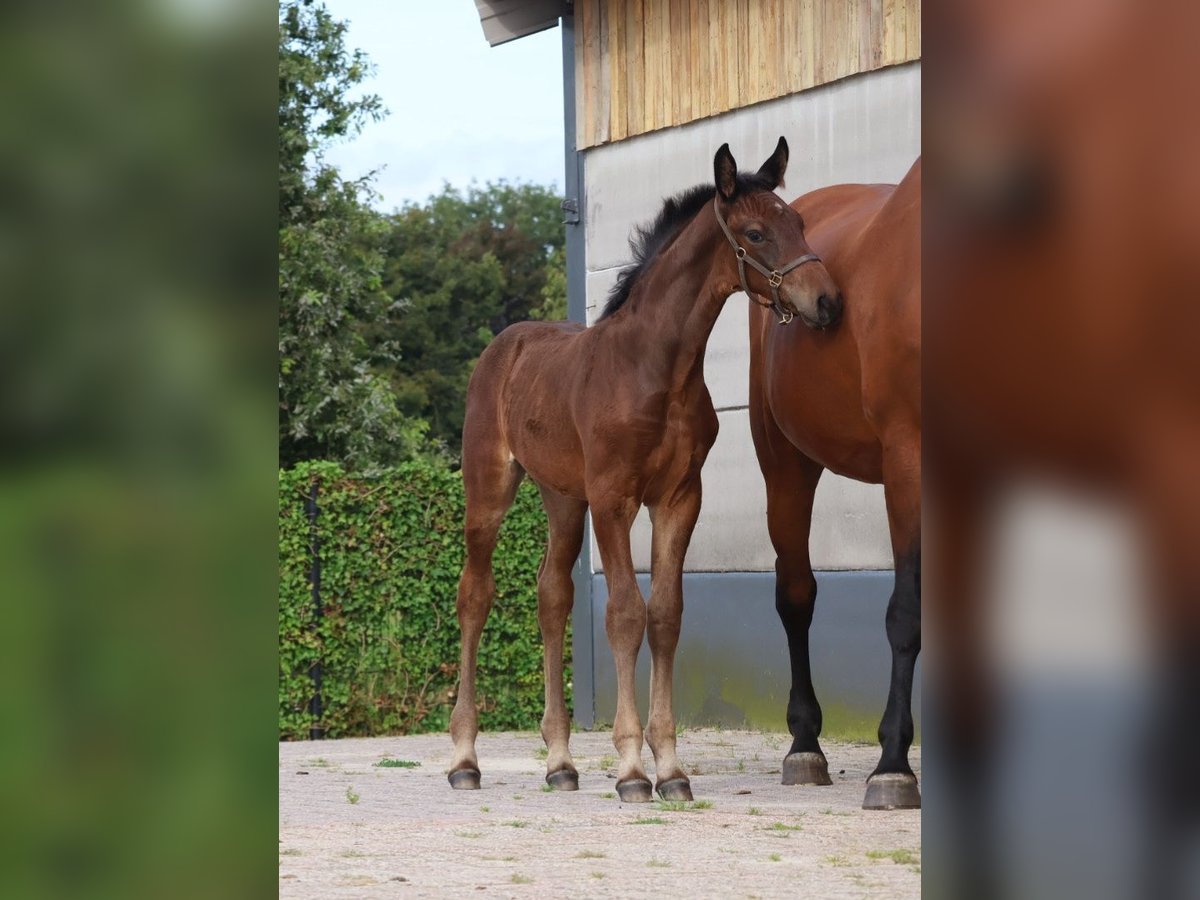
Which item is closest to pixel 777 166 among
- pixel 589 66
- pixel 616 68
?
pixel 616 68

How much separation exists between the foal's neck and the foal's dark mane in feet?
0.22

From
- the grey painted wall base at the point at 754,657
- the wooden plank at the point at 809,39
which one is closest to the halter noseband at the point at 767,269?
the grey painted wall base at the point at 754,657

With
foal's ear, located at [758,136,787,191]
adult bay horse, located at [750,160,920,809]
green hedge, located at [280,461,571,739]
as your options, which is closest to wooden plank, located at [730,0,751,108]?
adult bay horse, located at [750,160,920,809]

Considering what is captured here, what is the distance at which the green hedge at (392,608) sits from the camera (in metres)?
12.0

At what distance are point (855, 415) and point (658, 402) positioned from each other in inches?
37.1

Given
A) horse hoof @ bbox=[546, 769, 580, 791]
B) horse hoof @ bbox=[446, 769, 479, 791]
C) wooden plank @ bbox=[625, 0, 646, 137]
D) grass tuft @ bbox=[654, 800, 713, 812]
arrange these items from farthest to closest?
wooden plank @ bbox=[625, 0, 646, 137], horse hoof @ bbox=[446, 769, 479, 791], horse hoof @ bbox=[546, 769, 580, 791], grass tuft @ bbox=[654, 800, 713, 812]

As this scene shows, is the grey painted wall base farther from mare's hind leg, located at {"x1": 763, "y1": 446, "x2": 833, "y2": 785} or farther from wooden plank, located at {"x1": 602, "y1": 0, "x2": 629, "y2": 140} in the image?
wooden plank, located at {"x1": 602, "y1": 0, "x2": 629, "y2": 140}

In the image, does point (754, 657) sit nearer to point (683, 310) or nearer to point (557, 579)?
point (557, 579)

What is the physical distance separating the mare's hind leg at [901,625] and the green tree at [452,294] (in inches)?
1457

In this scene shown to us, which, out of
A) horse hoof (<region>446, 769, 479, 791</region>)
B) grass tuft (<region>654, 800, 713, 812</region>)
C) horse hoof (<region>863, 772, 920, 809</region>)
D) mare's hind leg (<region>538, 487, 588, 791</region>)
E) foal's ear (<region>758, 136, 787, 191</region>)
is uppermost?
foal's ear (<region>758, 136, 787, 191</region>)

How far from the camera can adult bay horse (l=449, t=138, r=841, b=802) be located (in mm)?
6680

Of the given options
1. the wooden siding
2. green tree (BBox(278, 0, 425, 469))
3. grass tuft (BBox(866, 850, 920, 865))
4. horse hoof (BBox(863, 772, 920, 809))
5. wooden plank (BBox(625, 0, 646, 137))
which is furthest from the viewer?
green tree (BBox(278, 0, 425, 469))
